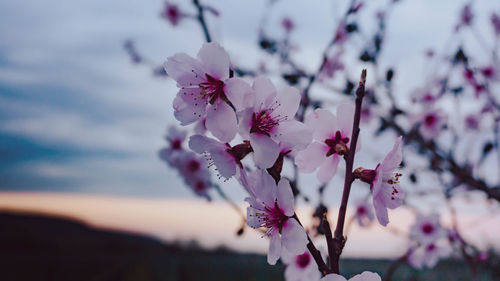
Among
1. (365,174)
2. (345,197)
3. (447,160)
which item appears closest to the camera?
(345,197)

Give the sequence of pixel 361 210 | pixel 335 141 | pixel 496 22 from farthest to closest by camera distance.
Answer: pixel 496 22 < pixel 361 210 < pixel 335 141

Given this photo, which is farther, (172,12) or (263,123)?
(172,12)

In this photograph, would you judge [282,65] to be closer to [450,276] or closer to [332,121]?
[332,121]

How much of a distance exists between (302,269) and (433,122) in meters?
2.04

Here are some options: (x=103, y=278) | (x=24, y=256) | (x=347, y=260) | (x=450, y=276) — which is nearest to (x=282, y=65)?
(x=347, y=260)

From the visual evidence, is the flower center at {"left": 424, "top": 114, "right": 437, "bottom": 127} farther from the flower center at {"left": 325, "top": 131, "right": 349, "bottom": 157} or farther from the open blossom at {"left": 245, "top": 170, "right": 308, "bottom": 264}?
the open blossom at {"left": 245, "top": 170, "right": 308, "bottom": 264}

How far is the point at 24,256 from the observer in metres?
5.56

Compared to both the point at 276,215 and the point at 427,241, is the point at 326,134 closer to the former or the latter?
the point at 276,215

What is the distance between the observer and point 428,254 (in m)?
2.54

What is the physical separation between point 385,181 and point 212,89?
1.35ft

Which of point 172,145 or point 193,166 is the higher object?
point 172,145

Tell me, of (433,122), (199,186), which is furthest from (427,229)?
(199,186)

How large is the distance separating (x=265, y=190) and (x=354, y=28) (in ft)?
4.56

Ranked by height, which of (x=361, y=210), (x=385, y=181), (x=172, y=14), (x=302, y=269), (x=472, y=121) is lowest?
(x=302, y=269)
